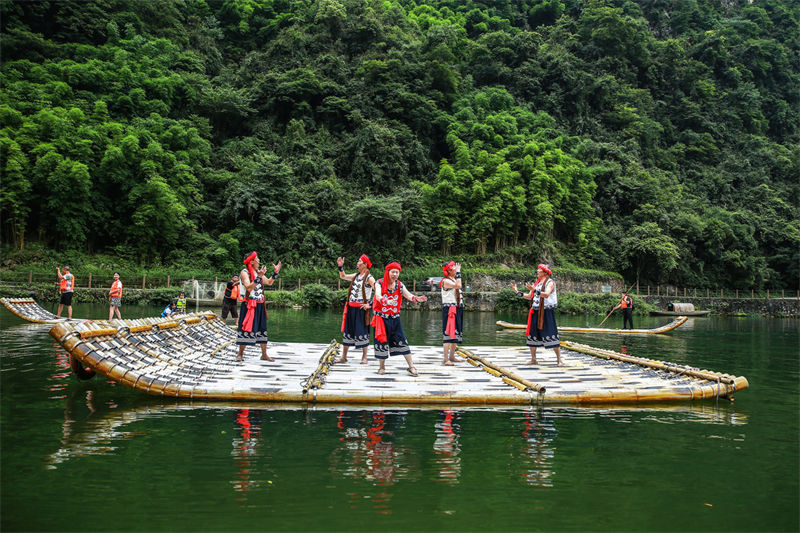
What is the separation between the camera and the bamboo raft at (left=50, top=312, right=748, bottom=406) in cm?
644

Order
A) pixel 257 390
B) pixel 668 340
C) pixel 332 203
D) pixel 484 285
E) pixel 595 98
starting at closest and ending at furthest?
pixel 257 390
pixel 668 340
pixel 484 285
pixel 332 203
pixel 595 98

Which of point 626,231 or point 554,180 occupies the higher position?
point 554,180

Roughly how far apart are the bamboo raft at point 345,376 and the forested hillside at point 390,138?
2856 centimetres

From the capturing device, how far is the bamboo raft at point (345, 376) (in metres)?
6.44

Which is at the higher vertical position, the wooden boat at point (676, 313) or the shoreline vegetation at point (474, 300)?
the shoreline vegetation at point (474, 300)

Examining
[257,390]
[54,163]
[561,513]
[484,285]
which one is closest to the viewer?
[561,513]

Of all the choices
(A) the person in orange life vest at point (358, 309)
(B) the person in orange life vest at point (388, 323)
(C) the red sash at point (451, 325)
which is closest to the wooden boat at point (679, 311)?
(C) the red sash at point (451, 325)

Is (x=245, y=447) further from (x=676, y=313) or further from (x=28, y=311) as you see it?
(x=676, y=313)

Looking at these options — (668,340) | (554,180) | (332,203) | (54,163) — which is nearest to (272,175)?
(332,203)

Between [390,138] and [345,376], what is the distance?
Answer: 4026cm

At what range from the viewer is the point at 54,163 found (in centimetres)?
3244

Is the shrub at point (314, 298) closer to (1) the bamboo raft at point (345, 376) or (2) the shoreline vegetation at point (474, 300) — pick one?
(2) the shoreline vegetation at point (474, 300)

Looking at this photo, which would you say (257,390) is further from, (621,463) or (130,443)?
(621,463)

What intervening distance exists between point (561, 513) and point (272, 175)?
37.3 metres
